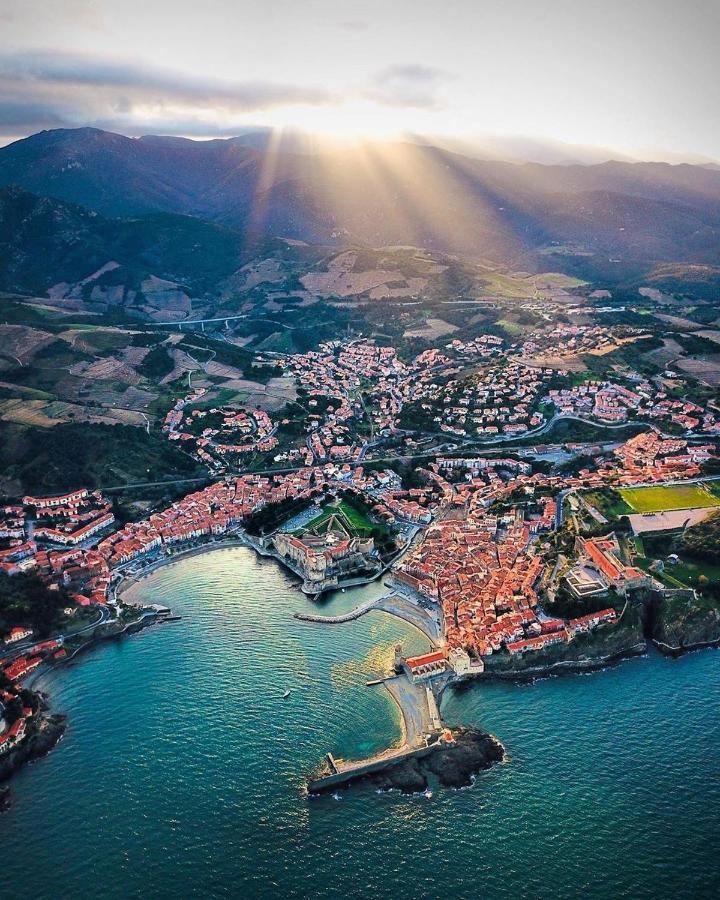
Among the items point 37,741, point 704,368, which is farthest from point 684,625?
point 704,368

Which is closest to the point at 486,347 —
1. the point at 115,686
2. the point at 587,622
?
the point at 587,622

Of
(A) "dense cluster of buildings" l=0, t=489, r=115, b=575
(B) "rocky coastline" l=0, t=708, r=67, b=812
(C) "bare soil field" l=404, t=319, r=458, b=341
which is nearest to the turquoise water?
(B) "rocky coastline" l=0, t=708, r=67, b=812

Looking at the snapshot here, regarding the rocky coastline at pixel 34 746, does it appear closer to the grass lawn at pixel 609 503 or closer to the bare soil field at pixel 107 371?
the grass lawn at pixel 609 503

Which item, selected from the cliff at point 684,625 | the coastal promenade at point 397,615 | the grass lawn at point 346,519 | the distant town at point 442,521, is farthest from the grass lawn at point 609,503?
the grass lawn at point 346,519

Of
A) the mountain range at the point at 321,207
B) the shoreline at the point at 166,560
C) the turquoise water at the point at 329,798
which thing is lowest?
the turquoise water at the point at 329,798

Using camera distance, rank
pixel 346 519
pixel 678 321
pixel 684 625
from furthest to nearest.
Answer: pixel 678 321 → pixel 346 519 → pixel 684 625

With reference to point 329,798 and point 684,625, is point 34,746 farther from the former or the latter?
point 684,625
